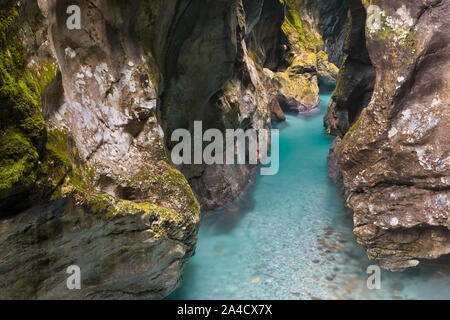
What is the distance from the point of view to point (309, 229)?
1073cm

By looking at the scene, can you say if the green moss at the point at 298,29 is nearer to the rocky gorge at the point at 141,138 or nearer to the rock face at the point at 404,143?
the rocky gorge at the point at 141,138

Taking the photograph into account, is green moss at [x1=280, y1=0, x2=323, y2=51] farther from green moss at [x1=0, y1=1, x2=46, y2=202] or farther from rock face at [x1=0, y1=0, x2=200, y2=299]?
green moss at [x1=0, y1=1, x2=46, y2=202]

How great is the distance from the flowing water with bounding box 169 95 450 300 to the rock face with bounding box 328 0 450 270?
90 cm

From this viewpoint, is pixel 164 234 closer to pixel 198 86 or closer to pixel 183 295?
pixel 183 295

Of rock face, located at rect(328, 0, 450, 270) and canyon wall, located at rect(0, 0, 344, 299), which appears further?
rock face, located at rect(328, 0, 450, 270)

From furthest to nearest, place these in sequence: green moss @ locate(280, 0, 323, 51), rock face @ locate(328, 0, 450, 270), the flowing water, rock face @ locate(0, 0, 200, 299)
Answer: green moss @ locate(280, 0, 323, 51)
the flowing water
rock face @ locate(328, 0, 450, 270)
rock face @ locate(0, 0, 200, 299)

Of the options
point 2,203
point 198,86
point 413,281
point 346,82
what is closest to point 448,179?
point 413,281

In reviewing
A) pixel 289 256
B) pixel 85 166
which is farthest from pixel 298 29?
pixel 85 166

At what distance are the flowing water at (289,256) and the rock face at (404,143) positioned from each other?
0.90 meters

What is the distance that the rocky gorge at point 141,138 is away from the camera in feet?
13.0

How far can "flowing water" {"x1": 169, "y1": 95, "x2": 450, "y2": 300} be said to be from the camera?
788 cm

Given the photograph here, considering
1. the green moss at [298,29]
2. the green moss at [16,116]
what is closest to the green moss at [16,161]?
the green moss at [16,116]

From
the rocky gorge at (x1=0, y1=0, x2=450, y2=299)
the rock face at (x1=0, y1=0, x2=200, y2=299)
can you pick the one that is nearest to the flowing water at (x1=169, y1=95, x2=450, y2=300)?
the rocky gorge at (x1=0, y1=0, x2=450, y2=299)

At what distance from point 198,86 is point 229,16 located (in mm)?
2317
